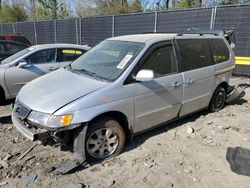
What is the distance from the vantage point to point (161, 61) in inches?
162

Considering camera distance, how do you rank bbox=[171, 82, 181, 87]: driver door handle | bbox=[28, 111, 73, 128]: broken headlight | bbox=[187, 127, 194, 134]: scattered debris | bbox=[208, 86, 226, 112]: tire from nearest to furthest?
bbox=[28, 111, 73, 128]: broken headlight < bbox=[171, 82, 181, 87]: driver door handle < bbox=[187, 127, 194, 134]: scattered debris < bbox=[208, 86, 226, 112]: tire

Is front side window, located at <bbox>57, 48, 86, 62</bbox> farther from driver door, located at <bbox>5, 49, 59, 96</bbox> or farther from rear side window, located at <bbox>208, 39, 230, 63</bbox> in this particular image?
rear side window, located at <bbox>208, 39, 230, 63</bbox>

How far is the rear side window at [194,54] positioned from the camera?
14.7 ft

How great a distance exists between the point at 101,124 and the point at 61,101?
631 mm

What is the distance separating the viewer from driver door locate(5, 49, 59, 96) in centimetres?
599

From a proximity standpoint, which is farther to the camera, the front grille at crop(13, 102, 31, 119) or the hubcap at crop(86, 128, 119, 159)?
the hubcap at crop(86, 128, 119, 159)

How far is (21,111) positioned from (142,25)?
9.53 meters

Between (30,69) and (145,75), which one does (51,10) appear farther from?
(145,75)

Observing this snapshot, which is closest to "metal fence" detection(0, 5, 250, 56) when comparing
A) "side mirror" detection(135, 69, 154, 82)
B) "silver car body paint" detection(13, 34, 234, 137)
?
"silver car body paint" detection(13, 34, 234, 137)

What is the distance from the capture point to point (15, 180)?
3232mm

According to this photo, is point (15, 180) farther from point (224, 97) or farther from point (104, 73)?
point (224, 97)

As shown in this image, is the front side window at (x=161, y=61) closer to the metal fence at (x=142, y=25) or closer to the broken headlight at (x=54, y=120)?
the broken headlight at (x=54, y=120)

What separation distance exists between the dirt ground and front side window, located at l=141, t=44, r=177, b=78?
46.1 inches

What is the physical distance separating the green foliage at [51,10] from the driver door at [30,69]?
21.7m
